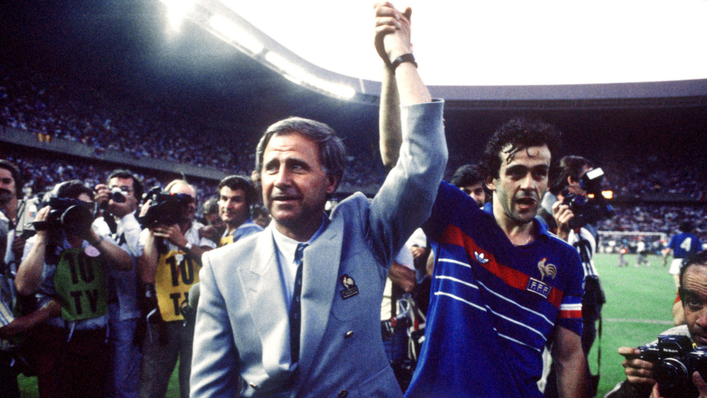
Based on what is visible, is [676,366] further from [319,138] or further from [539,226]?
[319,138]

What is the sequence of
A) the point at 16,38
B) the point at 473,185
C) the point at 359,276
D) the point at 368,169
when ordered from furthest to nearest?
the point at 368,169 < the point at 16,38 < the point at 473,185 < the point at 359,276

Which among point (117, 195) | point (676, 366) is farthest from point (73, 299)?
point (676, 366)

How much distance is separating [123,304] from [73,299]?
0.37 metres

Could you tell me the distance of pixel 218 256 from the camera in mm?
1280

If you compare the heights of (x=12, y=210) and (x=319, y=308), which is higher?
(x=12, y=210)

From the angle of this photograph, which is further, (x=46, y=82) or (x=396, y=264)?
(x=46, y=82)

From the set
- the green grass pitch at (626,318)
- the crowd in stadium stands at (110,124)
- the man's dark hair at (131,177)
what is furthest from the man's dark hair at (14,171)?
the crowd in stadium stands at (110,124)


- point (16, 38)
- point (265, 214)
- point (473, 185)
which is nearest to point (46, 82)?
point (16, 38)

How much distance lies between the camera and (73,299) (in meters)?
2.77

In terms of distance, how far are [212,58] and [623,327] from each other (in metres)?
18.5

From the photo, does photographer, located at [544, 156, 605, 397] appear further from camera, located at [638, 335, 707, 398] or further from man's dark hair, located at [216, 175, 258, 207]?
man's dark hair, located at [216, 175, 258, 207]

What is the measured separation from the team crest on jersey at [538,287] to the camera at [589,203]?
1.21m

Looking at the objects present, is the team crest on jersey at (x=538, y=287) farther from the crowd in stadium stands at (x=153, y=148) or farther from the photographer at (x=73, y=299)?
the crowd in stadium stands at (x=153, y=148)

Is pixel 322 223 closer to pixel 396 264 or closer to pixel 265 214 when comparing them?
pixel 396 264
